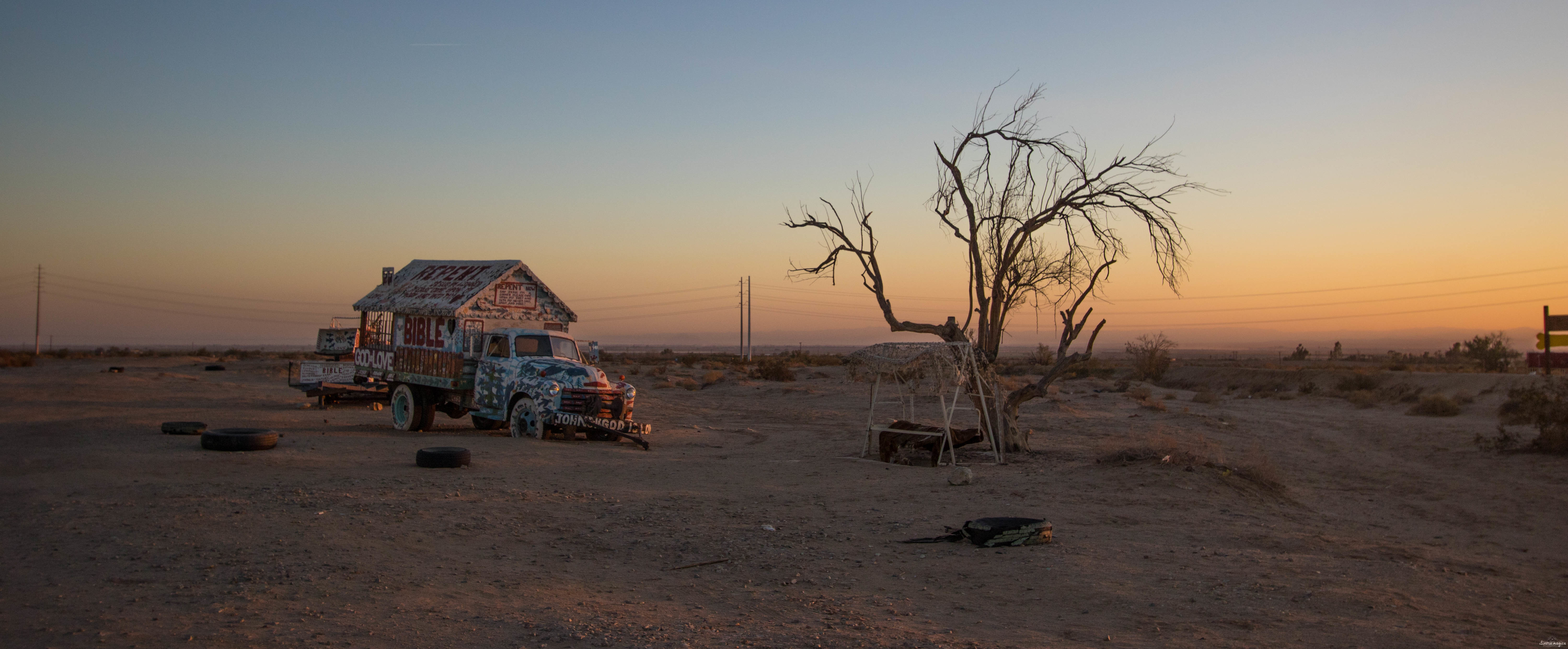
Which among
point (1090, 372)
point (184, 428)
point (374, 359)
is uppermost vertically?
point (374, 359)

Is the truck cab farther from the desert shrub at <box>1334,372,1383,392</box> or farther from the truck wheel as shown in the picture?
the desert shrub at <box>1334,372,1383,392</box>

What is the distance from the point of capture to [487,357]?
17.6 meters

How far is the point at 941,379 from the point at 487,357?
9242mm

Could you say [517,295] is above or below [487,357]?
above

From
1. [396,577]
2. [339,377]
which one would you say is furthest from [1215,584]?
[339,377]

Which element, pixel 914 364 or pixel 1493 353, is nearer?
pixel 914 364

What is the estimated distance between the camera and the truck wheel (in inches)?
661

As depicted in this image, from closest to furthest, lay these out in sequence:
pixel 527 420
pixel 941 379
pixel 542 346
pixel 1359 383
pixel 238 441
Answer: pixel 238 441
pixel 941 379
pixel 527 420
pixel 542 346
pixel 1359 383

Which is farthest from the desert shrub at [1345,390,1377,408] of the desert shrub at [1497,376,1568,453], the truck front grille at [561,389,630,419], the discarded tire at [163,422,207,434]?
the discarded tire at [163,422,207,434]

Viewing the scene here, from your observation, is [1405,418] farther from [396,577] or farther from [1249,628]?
[396,577]

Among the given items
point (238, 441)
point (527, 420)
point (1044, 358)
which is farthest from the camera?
point (1044, 358)

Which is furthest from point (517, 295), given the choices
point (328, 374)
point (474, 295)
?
point (328, 374)

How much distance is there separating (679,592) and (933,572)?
7.66 ft

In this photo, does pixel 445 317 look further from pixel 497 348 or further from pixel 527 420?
pixel 527 420
